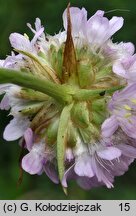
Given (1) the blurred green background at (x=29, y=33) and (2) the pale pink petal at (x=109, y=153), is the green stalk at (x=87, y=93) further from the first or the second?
(1) the blurred green background at (x=29, y=33)

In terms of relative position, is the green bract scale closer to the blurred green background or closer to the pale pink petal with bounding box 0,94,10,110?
the pale pink petal with bounding box 0,94,10,110

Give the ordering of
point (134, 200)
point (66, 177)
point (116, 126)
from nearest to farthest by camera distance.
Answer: point (116, 126)
point (66, 177)
point (134, 200)

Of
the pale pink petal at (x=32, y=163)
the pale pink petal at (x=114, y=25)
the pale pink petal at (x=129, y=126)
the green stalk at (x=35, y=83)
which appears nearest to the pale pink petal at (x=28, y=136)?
the pale pink petal at (x=32, y=163)

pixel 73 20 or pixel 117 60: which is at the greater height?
pixel 73 20

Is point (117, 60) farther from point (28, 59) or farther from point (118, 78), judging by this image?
point (28, 59)

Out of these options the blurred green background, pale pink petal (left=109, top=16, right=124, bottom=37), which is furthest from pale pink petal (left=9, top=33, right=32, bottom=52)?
the blurred green background

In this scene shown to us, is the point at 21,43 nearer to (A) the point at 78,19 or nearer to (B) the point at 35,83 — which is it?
(A) the point at 78,19

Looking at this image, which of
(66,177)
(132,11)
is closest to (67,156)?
(66,177)
